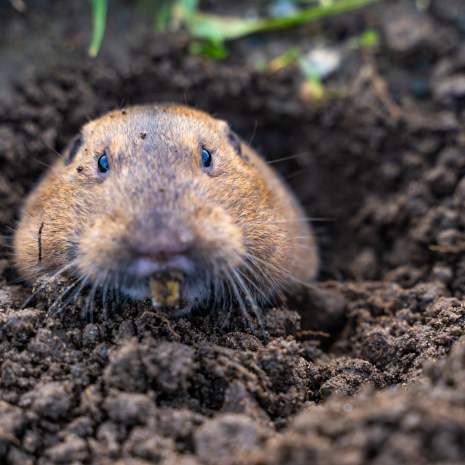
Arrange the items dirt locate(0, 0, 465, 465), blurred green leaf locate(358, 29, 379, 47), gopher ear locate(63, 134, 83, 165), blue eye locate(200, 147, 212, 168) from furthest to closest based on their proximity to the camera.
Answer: blurred green leaf locate(358, 29, 379, 47), gopher ear locate(63, 134, 83, 165), blue eye locate(200, 147, 212, 168), dirt locate(0, 0, 465, 465)

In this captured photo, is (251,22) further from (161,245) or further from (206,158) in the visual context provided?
(161,245)

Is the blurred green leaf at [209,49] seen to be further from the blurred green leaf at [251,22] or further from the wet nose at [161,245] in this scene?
the wet nose at [161,245]

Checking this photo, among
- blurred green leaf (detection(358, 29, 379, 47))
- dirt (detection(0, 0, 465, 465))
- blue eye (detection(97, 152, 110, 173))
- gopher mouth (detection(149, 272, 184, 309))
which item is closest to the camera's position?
dirt (detection(0, 0, 465, 465))

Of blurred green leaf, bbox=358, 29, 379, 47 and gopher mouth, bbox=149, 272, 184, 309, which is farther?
blurred green leaf, bbox=358, 29, 379, 47

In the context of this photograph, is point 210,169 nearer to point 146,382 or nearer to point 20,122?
point 146,382

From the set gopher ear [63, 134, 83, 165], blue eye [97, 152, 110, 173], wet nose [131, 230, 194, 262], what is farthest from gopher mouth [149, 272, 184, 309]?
gopher ear [63, 134, 83, 165]

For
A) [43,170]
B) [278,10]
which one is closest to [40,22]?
[43,170]

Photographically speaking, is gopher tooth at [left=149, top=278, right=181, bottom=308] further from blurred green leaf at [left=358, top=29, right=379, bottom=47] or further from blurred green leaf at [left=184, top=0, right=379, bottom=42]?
blurred green leaf at [left=358, top=29, right=379, bottom=47]
